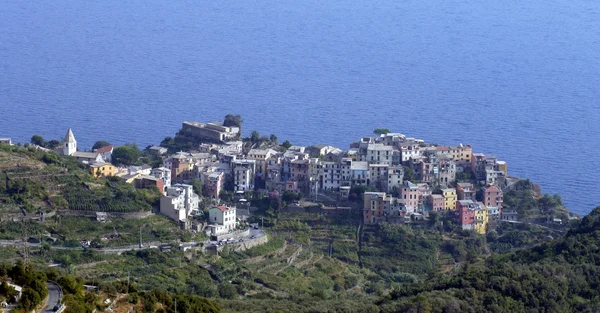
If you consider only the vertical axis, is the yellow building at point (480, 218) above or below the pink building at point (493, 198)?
below

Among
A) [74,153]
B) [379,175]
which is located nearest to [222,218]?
[379,175]

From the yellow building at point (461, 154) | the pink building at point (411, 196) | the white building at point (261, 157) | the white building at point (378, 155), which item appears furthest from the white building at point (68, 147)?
the yellow building at point (461, 154)

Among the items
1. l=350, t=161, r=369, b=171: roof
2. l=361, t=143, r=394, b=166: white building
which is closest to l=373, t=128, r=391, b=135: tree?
l=361, t=143, r=394, b=166: white building

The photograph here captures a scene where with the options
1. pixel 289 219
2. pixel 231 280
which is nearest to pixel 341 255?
pixel 289 219

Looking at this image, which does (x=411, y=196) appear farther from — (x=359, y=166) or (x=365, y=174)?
(x=359, y=166)

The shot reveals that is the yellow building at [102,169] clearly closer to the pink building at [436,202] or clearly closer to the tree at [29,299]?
the pink building at [436,202]

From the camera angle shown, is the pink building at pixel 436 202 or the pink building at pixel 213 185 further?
the pink building at pixel 213 185

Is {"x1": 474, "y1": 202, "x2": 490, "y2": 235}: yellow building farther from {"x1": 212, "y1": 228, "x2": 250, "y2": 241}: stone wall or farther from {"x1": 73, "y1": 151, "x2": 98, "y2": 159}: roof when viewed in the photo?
{"x1": 73, "y1": 151, "x2": 98, "y2": 159}: roof

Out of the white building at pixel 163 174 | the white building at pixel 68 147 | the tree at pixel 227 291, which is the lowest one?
the tree at pixel 227 291
